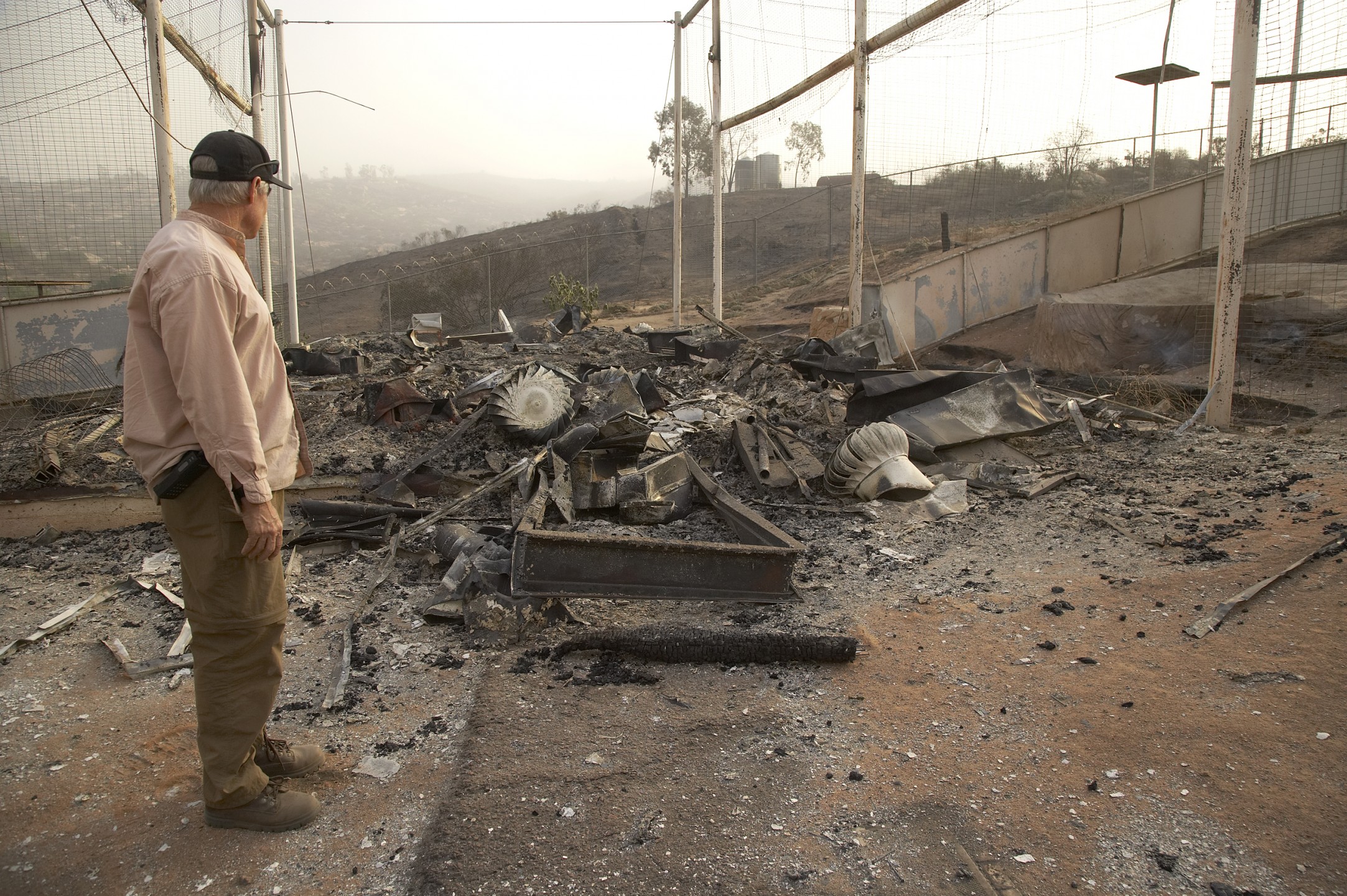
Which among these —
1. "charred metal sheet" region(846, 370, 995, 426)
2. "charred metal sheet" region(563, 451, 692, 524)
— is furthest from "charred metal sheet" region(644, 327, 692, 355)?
"charred metal sheet" region(563, 451, 692, 524)

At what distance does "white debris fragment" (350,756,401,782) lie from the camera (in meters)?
2.74

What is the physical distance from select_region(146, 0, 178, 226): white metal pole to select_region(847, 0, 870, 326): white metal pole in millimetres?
7355

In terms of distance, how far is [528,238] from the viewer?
37750 mm

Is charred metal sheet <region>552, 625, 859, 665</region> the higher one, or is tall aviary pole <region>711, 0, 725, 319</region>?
tall aviary pole <region>711, 0, 725, 319</region>

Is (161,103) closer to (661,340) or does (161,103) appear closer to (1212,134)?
(661,340)

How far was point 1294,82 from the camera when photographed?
31.0ft

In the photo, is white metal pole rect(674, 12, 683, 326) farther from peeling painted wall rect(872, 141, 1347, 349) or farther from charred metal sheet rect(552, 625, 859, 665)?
charred metal sheet rect(552, 625, 859, 665)

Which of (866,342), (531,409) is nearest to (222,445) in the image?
(531,409)

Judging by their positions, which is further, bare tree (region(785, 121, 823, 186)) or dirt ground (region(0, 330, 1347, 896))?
bare tree (region(785, 121, 823, 186))

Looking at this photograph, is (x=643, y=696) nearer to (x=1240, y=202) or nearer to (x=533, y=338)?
(x=1240, y=202)

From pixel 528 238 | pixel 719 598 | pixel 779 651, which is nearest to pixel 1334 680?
pixel 779 651

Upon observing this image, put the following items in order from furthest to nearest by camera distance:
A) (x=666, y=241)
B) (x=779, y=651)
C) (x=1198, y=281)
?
(x=666, y=241), (x=1198, y=281), (x=779, y=651)

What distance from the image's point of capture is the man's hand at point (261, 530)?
89.4 inches

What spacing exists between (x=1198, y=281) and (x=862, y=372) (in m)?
5.29
